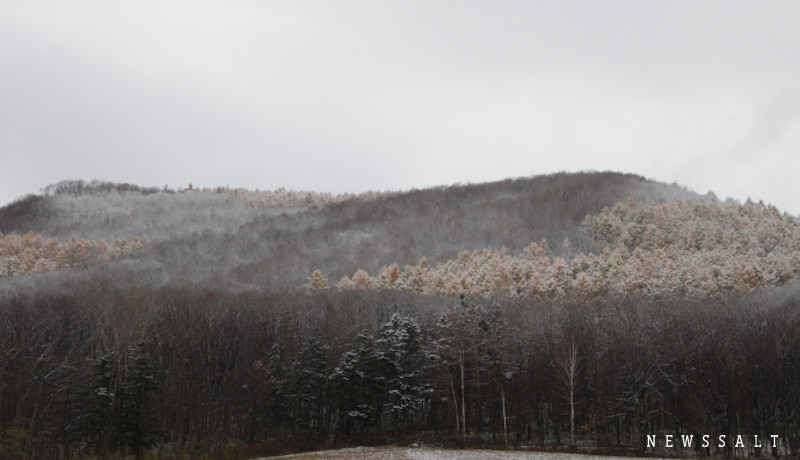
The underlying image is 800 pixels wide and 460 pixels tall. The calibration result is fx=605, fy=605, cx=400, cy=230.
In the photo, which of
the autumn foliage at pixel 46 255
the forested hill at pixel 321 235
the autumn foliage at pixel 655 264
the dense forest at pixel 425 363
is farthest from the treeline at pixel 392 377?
the autumn foliage at pixel 46 255

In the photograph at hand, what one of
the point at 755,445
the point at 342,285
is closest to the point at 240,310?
the point at 342,285

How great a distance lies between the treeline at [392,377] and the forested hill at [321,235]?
132 ft

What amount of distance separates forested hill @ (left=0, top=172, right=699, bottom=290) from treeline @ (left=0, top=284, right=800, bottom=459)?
132 ft

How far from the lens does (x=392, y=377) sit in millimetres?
55094

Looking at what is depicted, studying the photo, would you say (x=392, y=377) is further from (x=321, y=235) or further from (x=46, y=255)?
(x=321, y=235)

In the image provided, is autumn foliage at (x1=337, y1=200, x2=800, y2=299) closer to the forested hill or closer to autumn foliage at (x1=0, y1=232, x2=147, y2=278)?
the forested hill

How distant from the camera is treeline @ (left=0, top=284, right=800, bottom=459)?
46594 millimetres

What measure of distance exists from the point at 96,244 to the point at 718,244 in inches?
5182

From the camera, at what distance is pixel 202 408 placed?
2072 inches

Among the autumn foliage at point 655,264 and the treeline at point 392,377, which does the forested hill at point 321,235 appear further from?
the treeline at point 392,377

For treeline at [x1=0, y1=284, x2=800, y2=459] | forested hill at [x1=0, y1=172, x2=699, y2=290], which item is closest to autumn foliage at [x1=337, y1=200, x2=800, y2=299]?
treeline at [x1=0, y1=284, x2=800, y2=459]

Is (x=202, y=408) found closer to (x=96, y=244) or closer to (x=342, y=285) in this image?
(x=342, y=285)

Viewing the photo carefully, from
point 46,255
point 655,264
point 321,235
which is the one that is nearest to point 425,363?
point 655,264

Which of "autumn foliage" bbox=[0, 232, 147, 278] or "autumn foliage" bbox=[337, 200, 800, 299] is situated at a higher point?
"autumn foliage" bbox=[0, 232, 147, 278]
